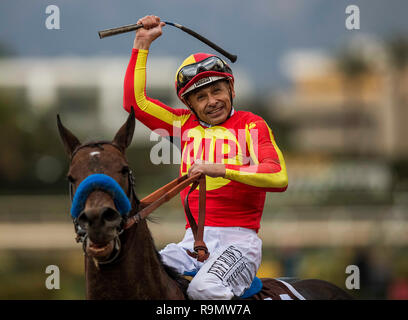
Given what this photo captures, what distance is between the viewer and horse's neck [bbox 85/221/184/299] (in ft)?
11.7

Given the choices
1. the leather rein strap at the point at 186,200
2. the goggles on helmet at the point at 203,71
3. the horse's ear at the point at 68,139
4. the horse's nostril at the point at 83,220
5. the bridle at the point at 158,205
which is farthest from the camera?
A: the goggles on helmet at the point at 203,71

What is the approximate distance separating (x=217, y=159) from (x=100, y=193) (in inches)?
47.1

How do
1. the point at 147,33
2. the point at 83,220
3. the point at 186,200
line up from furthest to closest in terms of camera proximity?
the point at 147,33, the point at 186,200, the point at 83,220

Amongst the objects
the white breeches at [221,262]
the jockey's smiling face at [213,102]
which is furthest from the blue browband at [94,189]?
the jockey's smiling face at [213,102]

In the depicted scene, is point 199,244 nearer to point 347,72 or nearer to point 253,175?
point 253,175

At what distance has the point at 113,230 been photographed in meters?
3.29

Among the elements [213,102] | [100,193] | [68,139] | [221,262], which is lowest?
[221,262]

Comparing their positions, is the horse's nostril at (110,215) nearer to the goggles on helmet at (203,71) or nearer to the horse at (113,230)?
the horse at (113,230)

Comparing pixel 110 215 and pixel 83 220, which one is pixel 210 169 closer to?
pixel 110 215

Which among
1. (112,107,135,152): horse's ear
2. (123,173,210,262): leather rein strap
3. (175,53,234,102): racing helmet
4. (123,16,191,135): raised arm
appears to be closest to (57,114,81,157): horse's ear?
(112,107,135,152): horse's ear

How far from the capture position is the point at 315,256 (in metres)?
15.7

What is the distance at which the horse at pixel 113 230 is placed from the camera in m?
3.27

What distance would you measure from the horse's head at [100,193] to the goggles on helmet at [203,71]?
89 cm

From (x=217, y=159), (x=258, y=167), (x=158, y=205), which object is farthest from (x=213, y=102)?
(x=158, y=205)
